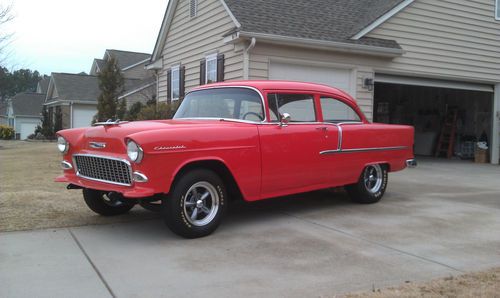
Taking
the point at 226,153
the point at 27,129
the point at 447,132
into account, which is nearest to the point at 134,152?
the point at 226,153

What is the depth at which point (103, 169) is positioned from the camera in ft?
18.3

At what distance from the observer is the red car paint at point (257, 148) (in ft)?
17.0

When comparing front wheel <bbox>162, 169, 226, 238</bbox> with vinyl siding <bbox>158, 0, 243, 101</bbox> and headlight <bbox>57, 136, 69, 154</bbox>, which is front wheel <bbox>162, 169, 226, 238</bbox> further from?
vinyl siding <bbox>158, 0, 243, 101</bbox>

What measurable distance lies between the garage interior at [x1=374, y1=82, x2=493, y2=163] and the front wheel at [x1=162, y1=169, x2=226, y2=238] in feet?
43.1

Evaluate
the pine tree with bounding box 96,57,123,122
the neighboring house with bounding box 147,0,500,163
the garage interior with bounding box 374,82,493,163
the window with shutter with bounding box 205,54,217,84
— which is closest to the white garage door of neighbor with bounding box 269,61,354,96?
the neighboring house with bounding box 147,0,500,163

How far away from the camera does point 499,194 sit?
8.91 m

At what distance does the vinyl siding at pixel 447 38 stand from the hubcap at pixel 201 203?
8913 millimetres

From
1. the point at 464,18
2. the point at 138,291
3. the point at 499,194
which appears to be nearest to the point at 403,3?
the point at 464,18

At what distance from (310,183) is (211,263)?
2.37 metres

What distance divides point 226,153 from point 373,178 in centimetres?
313

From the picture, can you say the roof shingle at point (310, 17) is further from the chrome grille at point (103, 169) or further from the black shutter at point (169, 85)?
the chrome grille at point (103, 169)

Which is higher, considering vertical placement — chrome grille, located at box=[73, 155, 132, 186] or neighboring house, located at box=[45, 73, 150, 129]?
neighboring house, located at box=[45, 73, 150, 129]

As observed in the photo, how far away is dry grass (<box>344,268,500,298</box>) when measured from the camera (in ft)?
12.7

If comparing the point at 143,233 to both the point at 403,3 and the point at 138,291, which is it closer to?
the point at 138,291
